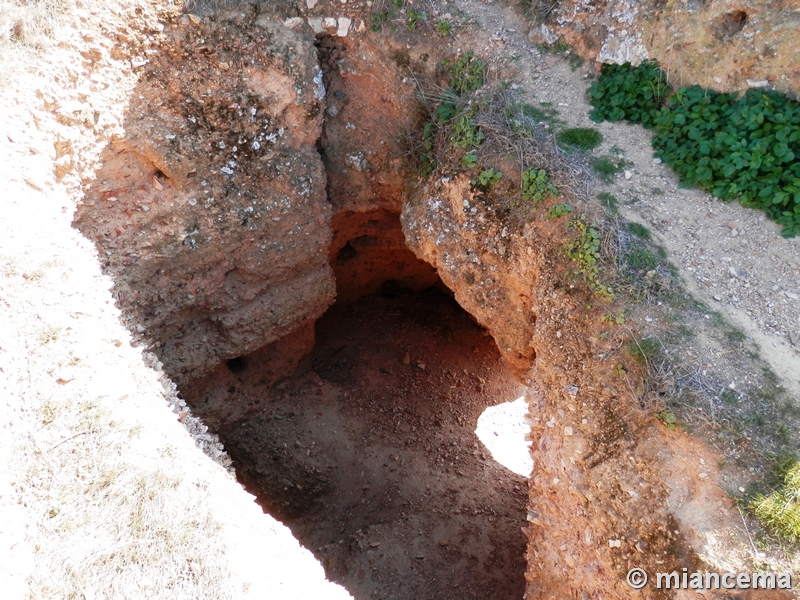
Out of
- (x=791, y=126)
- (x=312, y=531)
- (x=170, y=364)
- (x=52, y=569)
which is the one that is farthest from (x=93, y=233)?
(x=791, y=126)

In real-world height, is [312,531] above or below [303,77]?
below

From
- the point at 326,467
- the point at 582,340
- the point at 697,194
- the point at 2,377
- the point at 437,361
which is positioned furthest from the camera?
the point at 437,361

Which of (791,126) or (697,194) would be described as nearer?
(791,126)

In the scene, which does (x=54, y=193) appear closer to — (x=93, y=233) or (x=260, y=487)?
(x=93, y=233)

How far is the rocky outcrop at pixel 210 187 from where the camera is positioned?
633 centimetres

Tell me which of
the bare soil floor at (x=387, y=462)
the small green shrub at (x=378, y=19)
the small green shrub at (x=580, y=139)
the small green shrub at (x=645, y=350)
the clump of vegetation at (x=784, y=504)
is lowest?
the bare soil floor at (x=387, y=462)

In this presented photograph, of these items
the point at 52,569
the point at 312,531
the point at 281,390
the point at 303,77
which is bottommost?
the point at 312,531

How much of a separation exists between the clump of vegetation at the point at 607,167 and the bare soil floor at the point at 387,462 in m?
5.26

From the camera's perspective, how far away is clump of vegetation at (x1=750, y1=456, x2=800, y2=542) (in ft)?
13.7

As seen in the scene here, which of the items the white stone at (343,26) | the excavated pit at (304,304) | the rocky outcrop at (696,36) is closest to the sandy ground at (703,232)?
the rocky outcrop at (696,36)

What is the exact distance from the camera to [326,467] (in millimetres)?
8859

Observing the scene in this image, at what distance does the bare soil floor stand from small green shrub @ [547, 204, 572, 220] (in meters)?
4.94

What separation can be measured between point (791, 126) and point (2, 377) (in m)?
7.37

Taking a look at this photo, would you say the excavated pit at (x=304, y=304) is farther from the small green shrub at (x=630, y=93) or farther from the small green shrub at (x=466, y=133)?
the small green shrub at (x=630, y=93)
